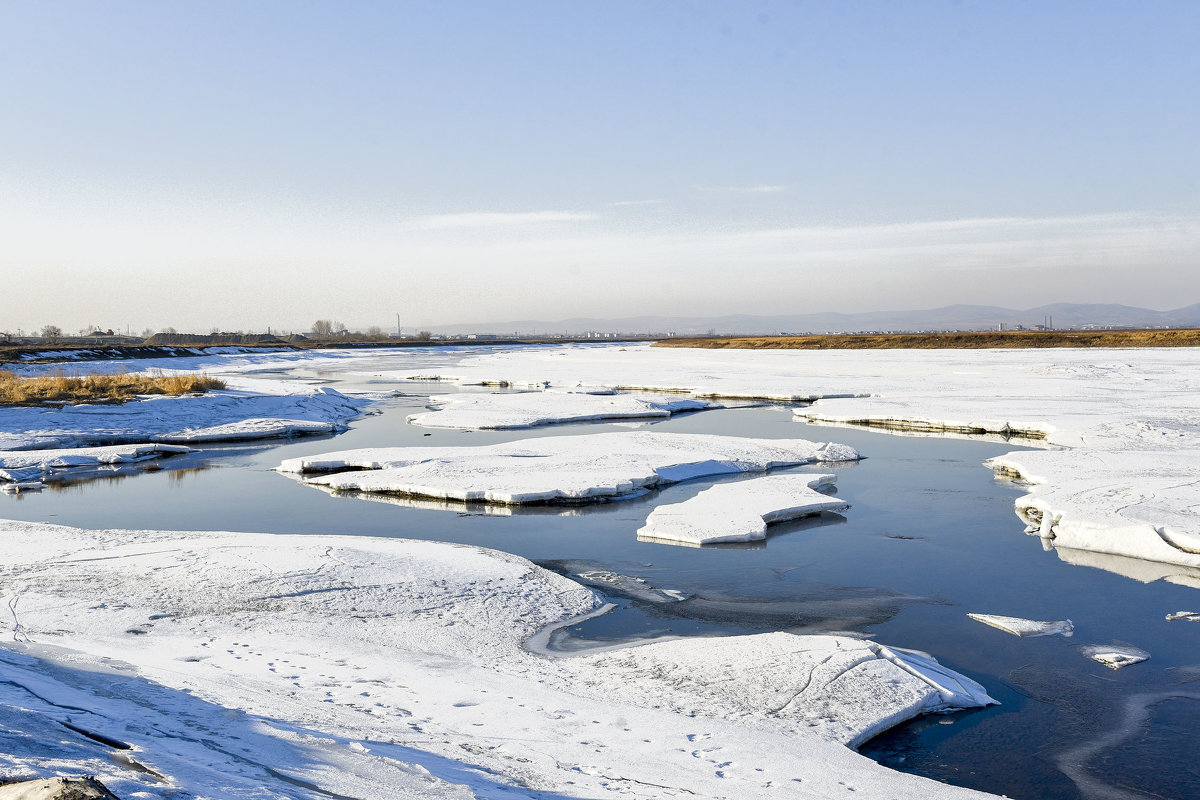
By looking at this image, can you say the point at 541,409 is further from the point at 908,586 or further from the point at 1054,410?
the point at 908,586

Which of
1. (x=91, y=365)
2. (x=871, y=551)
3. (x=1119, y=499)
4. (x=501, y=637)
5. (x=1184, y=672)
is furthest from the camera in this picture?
(x=91, y=365)

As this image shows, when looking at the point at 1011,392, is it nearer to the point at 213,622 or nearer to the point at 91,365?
the point at 213,622

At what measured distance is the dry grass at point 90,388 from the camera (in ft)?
67.1

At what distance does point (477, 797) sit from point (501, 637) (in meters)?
2.67

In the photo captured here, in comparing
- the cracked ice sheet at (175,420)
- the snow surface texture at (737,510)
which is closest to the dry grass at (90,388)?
the cracked ice sheet at (175,420)

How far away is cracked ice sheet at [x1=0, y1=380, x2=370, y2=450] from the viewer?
1720cm

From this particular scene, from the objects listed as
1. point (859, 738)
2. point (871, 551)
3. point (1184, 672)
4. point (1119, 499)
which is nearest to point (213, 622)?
point (859, 738)

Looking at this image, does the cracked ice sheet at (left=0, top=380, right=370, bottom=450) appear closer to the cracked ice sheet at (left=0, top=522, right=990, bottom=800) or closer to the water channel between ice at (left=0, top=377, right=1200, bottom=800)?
the water channel between ice at (left=0, top=377, right=1200, bottom=800)

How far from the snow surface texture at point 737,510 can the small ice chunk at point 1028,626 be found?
9.15ft

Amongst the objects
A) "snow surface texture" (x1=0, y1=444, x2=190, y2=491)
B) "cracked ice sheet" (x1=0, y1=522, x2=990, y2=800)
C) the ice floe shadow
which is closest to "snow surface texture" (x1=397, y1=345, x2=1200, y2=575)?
the ice floe shadow

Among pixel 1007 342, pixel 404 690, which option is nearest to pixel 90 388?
pixel 404 690

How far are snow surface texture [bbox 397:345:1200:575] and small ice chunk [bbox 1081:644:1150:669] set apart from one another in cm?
208

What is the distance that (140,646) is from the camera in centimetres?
573

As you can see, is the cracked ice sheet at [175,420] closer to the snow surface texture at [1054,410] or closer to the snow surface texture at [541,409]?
the snow surface texture at [541,409]
